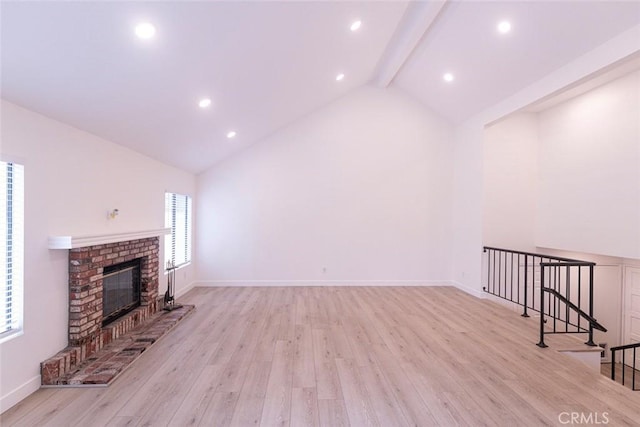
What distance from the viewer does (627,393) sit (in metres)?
2.58

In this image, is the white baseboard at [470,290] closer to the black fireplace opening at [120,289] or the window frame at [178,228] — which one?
the window frame at [178,228]

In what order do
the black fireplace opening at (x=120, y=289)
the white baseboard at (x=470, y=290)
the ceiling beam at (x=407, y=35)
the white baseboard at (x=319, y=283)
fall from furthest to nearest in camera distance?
the white baseboard at (x=319, y=283)
the white baseboard at (x=470, y=290)
the ceiling beam at (x=407, y=35)
the black fireplace opening at (x=120, y=289)

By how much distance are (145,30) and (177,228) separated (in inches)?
161

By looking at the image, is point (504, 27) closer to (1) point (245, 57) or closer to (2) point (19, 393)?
(1) point (245, 57)

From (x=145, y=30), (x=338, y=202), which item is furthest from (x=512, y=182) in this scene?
(x=145, y=30)

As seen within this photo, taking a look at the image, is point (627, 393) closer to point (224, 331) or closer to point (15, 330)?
point (224, 331)

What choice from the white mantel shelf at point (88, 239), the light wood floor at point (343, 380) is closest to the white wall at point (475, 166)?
the light wood floor at point (343, 380)

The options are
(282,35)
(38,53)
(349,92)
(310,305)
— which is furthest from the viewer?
(349,92)

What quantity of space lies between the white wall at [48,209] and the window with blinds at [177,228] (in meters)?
1.64

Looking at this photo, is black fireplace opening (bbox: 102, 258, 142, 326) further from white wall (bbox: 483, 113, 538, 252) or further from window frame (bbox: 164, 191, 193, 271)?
white wall (bbox: 483, 113, 538, 252)

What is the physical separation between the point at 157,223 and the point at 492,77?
221 inches

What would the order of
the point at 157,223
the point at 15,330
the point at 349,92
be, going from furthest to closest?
the point at 349,92 → the point at 157,223 → the point at 15,330

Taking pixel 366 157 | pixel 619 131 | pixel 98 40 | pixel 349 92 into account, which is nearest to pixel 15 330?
pixel 98 40

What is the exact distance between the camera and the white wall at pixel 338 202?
6.51 metres
